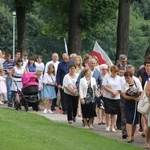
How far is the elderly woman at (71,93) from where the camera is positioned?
65.9 ft

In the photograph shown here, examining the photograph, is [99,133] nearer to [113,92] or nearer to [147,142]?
[113,92]

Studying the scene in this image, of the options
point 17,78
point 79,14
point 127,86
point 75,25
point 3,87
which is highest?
point 79,14

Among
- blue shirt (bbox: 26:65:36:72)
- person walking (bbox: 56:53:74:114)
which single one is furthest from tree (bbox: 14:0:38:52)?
person walking (bbox: 56:53:74:114)

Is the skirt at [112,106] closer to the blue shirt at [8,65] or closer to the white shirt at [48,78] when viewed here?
the white shirt at [48,78]

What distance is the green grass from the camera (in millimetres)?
13203

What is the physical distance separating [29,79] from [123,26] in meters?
8.00

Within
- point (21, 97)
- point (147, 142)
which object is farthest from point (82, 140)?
point (21, 97)

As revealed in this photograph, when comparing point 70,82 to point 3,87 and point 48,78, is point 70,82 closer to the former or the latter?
point 48,78

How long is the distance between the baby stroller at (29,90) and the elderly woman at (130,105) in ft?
22.8

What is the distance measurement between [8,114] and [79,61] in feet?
9.48

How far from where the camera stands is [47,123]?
1908 cm

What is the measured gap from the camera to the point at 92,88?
61.8ft

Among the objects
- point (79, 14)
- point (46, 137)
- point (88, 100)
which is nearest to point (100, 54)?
point (79, 14)

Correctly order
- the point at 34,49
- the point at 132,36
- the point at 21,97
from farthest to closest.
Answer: the point at 132,36 → the point at 34,49 → the point at 21,97
